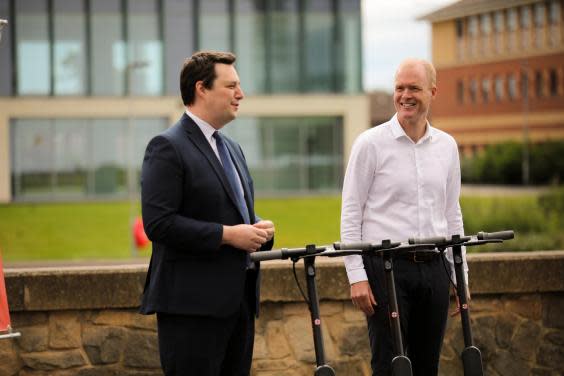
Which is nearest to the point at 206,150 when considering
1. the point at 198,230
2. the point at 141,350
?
the point at 198,230

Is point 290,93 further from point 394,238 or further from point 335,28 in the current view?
point 394,238

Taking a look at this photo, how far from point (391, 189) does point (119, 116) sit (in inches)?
1929

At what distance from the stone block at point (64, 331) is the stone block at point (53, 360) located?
4 cm

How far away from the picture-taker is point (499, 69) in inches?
3187

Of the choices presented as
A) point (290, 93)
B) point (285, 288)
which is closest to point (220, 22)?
point (290, 93)

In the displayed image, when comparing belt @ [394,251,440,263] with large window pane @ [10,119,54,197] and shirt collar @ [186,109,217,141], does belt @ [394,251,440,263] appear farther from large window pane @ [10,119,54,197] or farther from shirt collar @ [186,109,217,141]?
large window pane @ [10,119,54,197]

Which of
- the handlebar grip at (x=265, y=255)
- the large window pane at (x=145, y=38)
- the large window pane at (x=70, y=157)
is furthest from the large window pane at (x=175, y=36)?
the handlebar grip at (x=265, y=255)

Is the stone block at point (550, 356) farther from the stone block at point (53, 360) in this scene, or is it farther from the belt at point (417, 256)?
the stone block at point (53, 360)

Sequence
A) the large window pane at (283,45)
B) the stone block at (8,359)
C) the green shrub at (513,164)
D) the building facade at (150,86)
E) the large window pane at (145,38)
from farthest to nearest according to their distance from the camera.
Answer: the green shrub at (513,164), the large window pane at (283,45), the large window pane at (145,38), the building facade at (150,86), the stone block at (8,359)

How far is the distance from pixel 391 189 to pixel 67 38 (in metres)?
48.8

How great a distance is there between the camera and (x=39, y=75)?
51594 mm

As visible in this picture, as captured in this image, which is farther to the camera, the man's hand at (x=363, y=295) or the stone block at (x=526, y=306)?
the stone block at (x=526, y=306)

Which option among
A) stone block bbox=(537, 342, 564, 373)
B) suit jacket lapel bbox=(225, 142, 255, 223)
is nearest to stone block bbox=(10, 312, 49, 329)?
suit jacket lapel bbox=(225, 142, 255, 223)

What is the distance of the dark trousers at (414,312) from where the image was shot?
15.6ft
